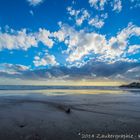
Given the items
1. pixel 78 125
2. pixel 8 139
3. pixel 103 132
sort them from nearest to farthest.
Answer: pixel 8 139 < pixel 103 132 < pixel 78 125

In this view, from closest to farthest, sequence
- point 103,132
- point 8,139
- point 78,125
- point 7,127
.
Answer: point 8,139, point 103,132, point 7,127, point 78,125

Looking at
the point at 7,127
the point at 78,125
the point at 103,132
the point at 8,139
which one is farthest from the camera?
the point at 78,125

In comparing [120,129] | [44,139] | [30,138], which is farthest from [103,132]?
[30,138]

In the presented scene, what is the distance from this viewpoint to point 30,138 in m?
7.37

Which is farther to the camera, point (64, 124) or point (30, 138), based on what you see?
point (64, 124)

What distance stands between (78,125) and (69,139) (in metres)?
2.37

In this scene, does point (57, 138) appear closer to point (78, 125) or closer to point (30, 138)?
point (30, 138)

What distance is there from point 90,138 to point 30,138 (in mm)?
2753

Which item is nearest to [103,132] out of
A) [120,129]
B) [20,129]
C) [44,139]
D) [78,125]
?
[120,129]

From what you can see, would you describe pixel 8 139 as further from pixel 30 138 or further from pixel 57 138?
pixel 57 138

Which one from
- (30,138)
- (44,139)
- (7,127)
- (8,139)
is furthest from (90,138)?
(7,127)

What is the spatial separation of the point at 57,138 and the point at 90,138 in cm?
153

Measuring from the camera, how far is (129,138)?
24.3ft

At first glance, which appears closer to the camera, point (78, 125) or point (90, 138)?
point (90, 138)
